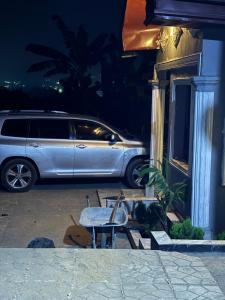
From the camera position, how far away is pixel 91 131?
37.6ft

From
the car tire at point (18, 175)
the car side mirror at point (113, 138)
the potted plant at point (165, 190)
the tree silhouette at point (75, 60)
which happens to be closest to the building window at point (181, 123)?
the potted plant at point (165, 190)

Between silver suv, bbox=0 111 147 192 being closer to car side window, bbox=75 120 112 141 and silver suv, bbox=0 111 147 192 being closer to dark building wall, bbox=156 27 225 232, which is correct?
car side window, bbox=75 120 112 141

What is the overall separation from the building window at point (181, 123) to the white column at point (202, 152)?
170 centimetres

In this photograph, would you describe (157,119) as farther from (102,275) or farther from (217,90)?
(102,275)

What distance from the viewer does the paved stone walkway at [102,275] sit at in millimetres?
4492

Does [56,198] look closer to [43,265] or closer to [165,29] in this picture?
[165,29]

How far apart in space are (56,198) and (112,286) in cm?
609

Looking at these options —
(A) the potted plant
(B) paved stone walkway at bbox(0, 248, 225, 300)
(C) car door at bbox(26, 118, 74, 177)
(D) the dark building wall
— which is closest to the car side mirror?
(C) car door at bbox(26, 118, 74, 177)

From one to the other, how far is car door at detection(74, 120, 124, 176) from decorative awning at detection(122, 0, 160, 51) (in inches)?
121

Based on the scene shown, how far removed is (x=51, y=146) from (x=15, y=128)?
36.8 inches

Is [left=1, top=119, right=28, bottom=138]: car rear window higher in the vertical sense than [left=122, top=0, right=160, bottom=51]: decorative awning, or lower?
lower

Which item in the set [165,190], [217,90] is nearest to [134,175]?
[165,190]

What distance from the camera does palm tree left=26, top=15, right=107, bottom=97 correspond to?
21.9 m

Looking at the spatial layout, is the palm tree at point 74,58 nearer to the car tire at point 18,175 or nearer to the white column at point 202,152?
the car tire at point 18,175
